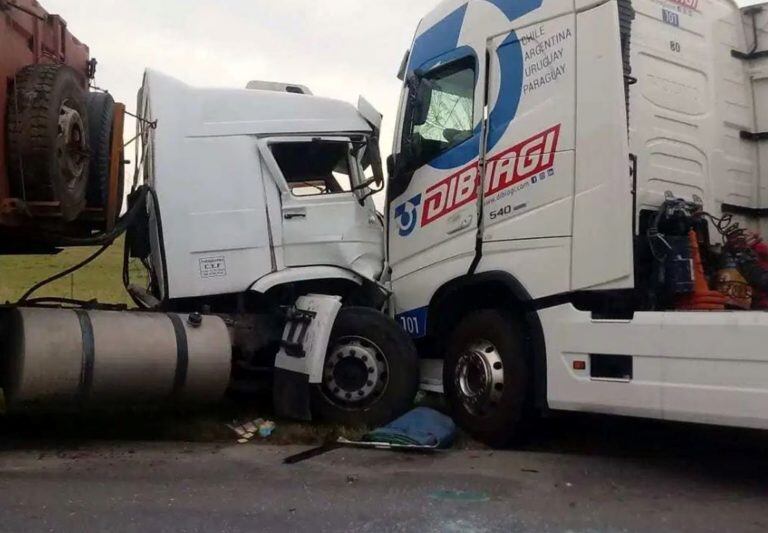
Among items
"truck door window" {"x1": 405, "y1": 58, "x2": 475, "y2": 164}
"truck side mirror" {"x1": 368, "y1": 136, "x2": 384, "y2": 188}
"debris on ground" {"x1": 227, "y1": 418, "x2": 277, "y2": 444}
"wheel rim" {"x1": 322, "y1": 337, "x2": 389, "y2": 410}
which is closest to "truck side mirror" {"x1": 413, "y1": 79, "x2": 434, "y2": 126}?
"truck door window" {"x1": 405, "y1": 58, "x2": 475, "y2": 164}

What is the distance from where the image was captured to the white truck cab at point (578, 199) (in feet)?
15.8

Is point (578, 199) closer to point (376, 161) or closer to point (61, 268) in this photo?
point (376, 161)

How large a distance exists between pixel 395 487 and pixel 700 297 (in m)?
2.10

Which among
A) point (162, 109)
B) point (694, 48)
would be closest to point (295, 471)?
point (162, 109)

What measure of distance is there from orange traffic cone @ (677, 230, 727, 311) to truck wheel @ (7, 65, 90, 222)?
3964mm

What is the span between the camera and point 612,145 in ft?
16.6

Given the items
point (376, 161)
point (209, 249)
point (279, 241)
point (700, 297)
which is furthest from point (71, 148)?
point (700, 297)

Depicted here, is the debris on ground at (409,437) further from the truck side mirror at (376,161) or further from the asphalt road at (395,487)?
the truck side mirror at (376,161)

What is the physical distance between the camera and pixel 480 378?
580 cm

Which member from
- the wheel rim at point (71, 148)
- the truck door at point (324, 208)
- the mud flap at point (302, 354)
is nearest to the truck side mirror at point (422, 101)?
the truck door at point (324, 208)

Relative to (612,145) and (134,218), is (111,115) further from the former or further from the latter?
(612,145)

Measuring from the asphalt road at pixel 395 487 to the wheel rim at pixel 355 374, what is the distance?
669mm

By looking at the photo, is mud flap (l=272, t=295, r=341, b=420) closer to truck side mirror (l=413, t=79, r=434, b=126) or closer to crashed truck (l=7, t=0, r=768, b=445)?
crashed truck (l=7, t=0, r=768, b=445)

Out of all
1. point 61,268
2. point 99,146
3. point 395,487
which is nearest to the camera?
point 395,487
